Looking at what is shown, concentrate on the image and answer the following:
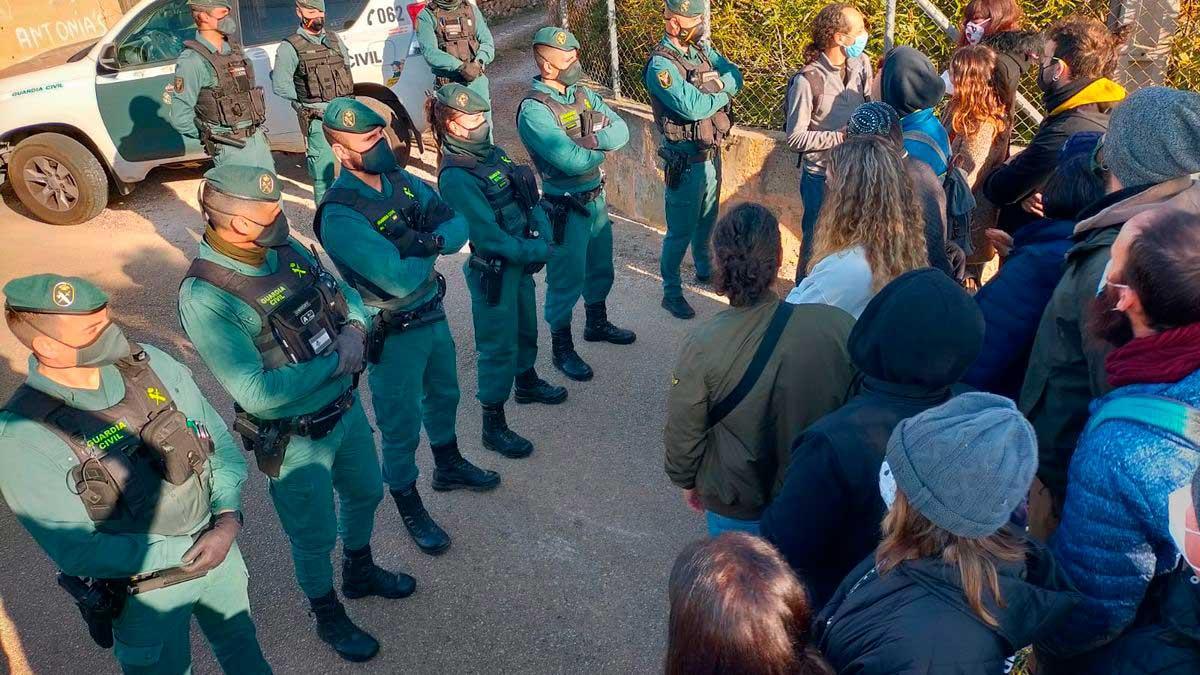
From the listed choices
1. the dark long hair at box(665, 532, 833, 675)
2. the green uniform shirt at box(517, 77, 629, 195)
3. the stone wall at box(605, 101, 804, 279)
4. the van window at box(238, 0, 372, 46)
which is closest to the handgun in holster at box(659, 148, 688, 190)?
the stone wall at box(605, 101, 804, 279)

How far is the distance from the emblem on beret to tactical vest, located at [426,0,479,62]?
553cm

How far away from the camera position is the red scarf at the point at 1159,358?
1.94 meters

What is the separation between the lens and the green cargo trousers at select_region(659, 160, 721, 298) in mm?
5648

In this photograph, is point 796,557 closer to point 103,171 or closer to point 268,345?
point 268,345

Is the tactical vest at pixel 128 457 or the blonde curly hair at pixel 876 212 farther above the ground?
the blonde curly hair at pixel 876 212

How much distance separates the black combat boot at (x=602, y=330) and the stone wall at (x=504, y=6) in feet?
33.6

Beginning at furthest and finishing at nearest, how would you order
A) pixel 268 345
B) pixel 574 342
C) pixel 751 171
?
pixel 751 171, pixel 574 342, pixel 268 345

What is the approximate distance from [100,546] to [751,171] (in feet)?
16.4

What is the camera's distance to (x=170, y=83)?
7.61m

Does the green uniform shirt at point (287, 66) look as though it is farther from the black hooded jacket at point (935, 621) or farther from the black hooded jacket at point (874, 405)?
the black hooded jacket at point (935, 621)

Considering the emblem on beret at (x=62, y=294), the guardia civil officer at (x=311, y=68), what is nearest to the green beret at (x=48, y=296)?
the emblem on beret at (x=62, y=294)

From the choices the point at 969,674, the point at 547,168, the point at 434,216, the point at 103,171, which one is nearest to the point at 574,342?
the point at 547,168

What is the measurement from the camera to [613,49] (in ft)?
24.3

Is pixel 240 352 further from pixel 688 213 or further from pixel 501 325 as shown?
pixel 688 213
